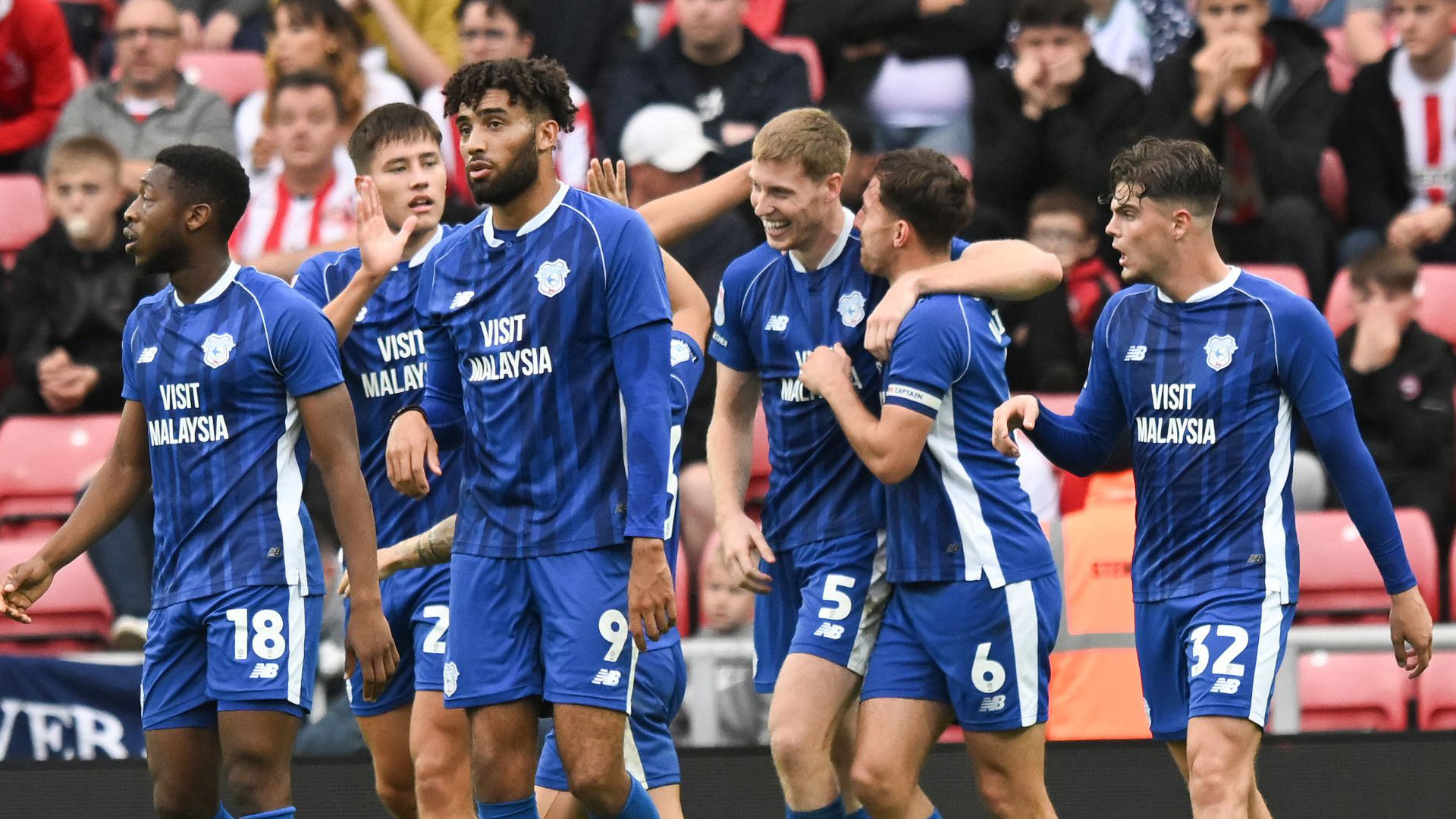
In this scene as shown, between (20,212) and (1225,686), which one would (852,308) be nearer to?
(1225,686)

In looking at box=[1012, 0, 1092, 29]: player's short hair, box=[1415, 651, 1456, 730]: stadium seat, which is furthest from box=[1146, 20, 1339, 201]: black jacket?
box=[1415, 651, 1456, 730]: stadium seat

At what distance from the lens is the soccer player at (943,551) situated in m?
5.53

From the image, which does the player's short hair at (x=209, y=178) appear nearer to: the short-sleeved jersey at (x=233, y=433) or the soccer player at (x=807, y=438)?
the short-sleeved jersey at (x=233, y=433)

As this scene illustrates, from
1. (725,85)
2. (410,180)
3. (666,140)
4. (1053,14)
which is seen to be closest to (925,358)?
(410,180)

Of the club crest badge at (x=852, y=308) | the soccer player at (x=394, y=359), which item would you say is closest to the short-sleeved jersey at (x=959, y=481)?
the club crest badge at (x=852, y=308)

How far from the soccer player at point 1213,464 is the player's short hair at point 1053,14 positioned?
3934 millimetres

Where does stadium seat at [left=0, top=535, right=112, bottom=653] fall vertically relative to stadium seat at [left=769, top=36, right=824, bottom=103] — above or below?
below

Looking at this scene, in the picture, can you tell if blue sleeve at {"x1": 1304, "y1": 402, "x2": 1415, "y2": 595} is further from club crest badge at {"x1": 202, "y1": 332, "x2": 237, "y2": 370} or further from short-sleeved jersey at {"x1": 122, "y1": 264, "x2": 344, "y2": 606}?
club crest badge at {"x1": 202, "y1": 332, "x2": 237, "y2": 370}

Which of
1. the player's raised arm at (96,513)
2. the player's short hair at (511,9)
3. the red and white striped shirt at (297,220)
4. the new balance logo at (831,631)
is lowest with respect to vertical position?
the new balance logo at (831,631)

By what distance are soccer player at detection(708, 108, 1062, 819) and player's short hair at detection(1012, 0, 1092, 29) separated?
11.9ft

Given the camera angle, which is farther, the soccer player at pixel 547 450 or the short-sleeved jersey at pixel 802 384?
the short-sleeved jersey at pixel 802 384

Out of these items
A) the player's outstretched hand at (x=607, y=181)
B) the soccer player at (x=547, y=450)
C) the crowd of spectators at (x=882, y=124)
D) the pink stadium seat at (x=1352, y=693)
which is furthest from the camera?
the crowd of spectators at (x=882, y=124)

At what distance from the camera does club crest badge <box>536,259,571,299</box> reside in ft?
17.0

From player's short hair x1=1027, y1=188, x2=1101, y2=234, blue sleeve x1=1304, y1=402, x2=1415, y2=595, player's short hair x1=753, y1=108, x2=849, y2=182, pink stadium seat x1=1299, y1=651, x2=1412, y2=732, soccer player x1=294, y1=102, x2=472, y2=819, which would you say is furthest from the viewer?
player's short hair x1=1027, y1=188, x2=1101, y2=234
